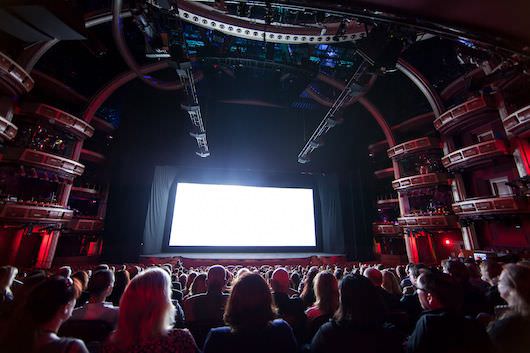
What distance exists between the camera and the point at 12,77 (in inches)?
368

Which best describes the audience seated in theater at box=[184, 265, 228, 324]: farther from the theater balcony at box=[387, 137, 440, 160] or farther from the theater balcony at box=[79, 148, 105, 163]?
the theater balcony at box=[79, 148, 105, 163]

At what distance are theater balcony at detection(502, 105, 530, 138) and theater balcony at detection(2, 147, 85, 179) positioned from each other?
21473 millimetres

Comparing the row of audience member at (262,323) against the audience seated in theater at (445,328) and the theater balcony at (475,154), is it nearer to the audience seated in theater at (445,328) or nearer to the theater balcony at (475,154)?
the audience seated in theater at (445,328)

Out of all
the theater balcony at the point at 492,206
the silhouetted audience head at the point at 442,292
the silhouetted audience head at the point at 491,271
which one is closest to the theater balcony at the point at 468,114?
the theater balcony at the point at 492,206

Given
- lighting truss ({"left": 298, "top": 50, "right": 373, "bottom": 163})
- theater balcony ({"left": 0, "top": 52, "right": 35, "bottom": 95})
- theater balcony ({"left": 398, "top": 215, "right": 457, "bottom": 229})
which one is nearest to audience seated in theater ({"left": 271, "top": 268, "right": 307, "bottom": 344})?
lighting truss ({"left": 298, "top": 50, "right": 373, "bottom": 163})

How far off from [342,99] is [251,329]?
30.6 ft

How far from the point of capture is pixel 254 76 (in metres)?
14.6

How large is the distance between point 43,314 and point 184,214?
1330 cm

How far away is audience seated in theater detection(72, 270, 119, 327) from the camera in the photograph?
2.28 m

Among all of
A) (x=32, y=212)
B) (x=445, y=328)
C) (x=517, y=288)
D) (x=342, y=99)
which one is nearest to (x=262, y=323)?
(x=445, y=328)

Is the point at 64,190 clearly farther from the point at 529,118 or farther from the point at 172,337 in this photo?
the point at 529,118

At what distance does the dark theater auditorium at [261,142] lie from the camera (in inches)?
195

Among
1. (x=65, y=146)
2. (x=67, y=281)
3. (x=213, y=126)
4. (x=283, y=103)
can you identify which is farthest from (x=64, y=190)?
(x=67, y=281)

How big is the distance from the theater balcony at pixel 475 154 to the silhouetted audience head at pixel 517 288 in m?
12.8
